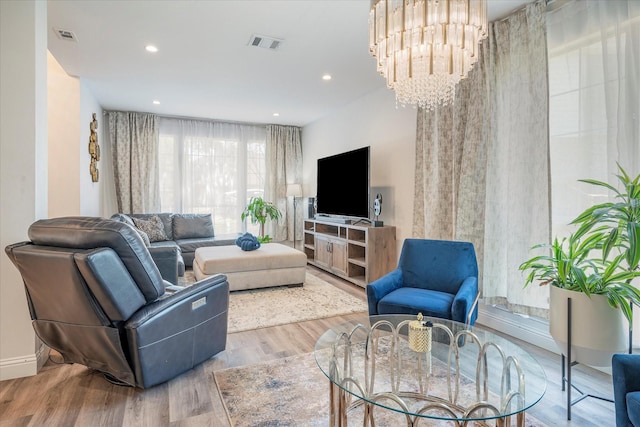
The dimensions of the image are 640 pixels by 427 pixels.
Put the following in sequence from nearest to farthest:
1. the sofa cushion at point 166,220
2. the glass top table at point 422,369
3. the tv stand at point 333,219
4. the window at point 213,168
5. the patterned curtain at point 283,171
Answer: the glass top table at point 422,369 → the tv stand at point 333,219 → the sofa cushion at point 166,220 → the window at point 213,168 → the patterned curtain at point 283,171

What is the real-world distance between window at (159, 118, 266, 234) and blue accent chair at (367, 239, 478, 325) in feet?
14.7

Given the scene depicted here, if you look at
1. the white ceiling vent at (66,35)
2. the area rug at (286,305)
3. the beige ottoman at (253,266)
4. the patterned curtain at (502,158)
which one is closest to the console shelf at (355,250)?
the area rug at (286,305)

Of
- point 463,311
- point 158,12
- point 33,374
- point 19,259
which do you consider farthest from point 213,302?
point 158,12

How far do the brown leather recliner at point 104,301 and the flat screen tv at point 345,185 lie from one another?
2.76m

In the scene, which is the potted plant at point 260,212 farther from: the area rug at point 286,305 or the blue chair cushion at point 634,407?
the blue chair cushion at point 634,407

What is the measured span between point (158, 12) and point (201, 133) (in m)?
3.85

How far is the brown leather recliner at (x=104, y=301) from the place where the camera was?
1.71m

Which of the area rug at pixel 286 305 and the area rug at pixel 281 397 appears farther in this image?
the area rug at pixel 286 305

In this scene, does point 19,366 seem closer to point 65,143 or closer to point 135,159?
point 65,143

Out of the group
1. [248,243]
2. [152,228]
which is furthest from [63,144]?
[248,243]

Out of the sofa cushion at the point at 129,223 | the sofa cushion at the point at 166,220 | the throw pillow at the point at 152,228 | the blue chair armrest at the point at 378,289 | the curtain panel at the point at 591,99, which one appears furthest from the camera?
the sofa cushion at the point at 166,220

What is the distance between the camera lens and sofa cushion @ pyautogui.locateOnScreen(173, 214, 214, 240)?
5679 mm

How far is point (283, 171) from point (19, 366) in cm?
529

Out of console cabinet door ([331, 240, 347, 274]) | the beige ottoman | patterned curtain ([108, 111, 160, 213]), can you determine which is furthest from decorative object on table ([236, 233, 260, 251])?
patterned curtain ([108, 111, 160, 213])
